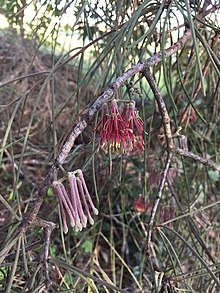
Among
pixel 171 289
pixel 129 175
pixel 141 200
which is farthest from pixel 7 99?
pixel 171 289

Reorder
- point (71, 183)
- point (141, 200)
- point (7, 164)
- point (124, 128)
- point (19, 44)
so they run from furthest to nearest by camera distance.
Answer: point (19, 44) < point (7, 164) < point (141, 200) < point (124, 128) < point (71, 183)

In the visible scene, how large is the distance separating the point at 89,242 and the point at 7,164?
47cm

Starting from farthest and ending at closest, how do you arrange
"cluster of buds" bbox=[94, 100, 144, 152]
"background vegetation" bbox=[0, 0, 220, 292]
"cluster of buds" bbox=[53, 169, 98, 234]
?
"background vegetation" bbox=[0, 0, 220, 292], "cluster of buds" bbox=[94, 100, 144, 152], "cluster of buds" bbox=[53, 169, 98, 234]

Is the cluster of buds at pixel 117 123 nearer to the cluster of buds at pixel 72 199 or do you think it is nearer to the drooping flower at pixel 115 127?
the drooping flower at pixel 115 127

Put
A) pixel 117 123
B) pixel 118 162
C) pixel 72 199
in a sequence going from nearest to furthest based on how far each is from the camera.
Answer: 1. pixel 72 199
2. pixel 117 123
3. pixel 118 162

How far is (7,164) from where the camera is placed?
1.97 metres

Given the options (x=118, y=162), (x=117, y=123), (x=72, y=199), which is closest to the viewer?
(x=72, y=199)

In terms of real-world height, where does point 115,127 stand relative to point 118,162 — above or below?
above

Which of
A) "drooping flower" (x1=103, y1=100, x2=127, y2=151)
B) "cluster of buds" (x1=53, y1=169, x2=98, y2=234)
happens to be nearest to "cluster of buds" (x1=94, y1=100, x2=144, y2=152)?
"drooping flower" (x1=103, y1=100, x2=127, y2=151)

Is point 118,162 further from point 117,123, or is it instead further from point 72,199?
point 72,199

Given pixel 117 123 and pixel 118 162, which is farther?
pixel 118 162

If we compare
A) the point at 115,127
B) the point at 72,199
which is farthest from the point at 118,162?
the point at 72,199

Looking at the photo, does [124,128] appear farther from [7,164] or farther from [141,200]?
[7,164]

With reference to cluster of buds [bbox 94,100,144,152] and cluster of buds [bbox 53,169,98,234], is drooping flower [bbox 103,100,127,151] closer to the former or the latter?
cluster of buds [bbox 94,100,144,152]
